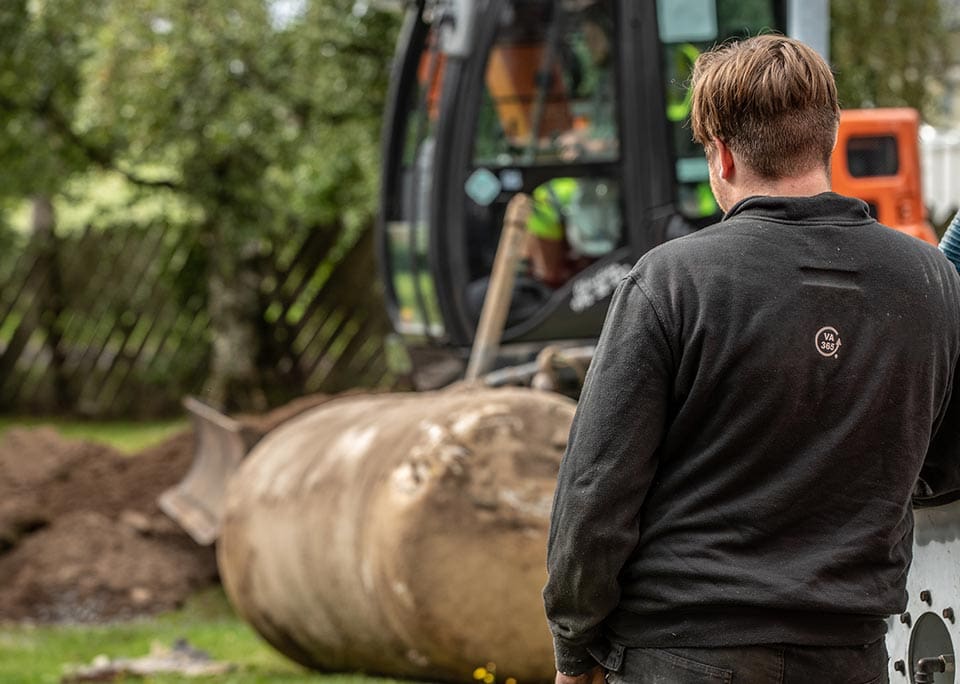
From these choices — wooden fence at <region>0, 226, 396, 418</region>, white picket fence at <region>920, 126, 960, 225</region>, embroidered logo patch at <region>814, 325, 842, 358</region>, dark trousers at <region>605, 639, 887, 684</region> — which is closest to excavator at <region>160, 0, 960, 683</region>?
dark trousers at <region>605, 639, 887, 684</region>

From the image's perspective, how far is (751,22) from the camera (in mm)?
9359

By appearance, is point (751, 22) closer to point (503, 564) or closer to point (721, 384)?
point (503, 564)

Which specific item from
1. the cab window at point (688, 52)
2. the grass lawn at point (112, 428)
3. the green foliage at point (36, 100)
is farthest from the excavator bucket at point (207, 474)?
the green foliage at point (36, 100)

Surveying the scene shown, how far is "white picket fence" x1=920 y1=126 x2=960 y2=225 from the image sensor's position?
1560cm

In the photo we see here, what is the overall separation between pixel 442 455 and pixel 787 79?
3.20 meters

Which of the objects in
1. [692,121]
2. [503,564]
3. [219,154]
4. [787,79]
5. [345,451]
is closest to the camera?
[787,79]

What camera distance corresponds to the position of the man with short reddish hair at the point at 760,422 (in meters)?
2.22

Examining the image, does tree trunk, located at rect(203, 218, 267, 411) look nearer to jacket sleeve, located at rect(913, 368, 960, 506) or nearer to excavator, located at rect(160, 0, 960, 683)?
excavator, located at rect(160, 0, 960, 683)

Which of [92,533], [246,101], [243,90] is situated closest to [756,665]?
[92,533]

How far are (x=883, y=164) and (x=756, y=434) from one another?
20.1 ft

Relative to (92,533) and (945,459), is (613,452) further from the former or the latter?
(92,533)

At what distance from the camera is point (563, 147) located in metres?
9.15

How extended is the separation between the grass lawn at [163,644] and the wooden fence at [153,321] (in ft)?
25.1

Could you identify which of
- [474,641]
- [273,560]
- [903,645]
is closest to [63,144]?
[273,560]
